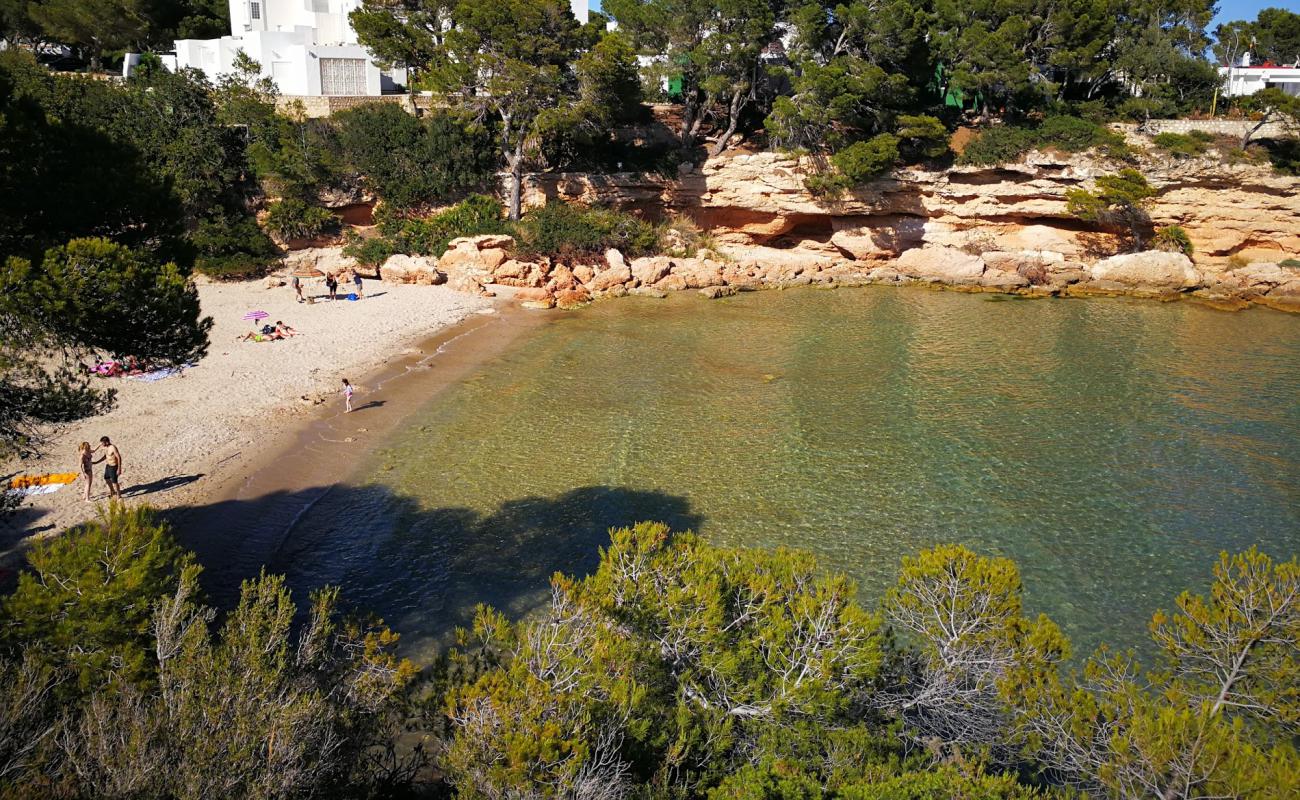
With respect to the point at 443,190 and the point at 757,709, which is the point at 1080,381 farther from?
the point at 443,190

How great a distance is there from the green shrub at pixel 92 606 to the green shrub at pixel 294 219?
28183 mm

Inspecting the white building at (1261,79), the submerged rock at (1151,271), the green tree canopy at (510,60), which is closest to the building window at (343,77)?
the green tree canopy at (510,60)

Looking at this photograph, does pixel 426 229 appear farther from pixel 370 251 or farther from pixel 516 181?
pixel 516 181

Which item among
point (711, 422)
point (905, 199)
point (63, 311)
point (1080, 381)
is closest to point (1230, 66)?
point (905, 199)

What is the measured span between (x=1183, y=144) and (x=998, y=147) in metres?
7.29

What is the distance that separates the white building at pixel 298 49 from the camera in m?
36.5

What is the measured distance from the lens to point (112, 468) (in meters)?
14.3

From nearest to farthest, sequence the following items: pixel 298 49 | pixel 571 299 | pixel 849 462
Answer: pixel 849 462, pixel 571 299, pixel 298 49

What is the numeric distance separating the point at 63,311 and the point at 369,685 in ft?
18.1

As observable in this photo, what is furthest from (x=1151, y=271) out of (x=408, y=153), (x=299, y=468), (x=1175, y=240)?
(x=299, y=468)

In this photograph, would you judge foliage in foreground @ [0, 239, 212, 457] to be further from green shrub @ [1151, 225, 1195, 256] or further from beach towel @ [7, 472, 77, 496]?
green shrub @ [1151, 225, 1195, 256]

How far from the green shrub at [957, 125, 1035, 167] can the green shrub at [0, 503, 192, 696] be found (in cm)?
3504

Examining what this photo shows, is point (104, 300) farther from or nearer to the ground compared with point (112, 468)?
farther from the ground

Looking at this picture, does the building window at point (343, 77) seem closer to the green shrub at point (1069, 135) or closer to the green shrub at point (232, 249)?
the green shrub at point (232, 249)
